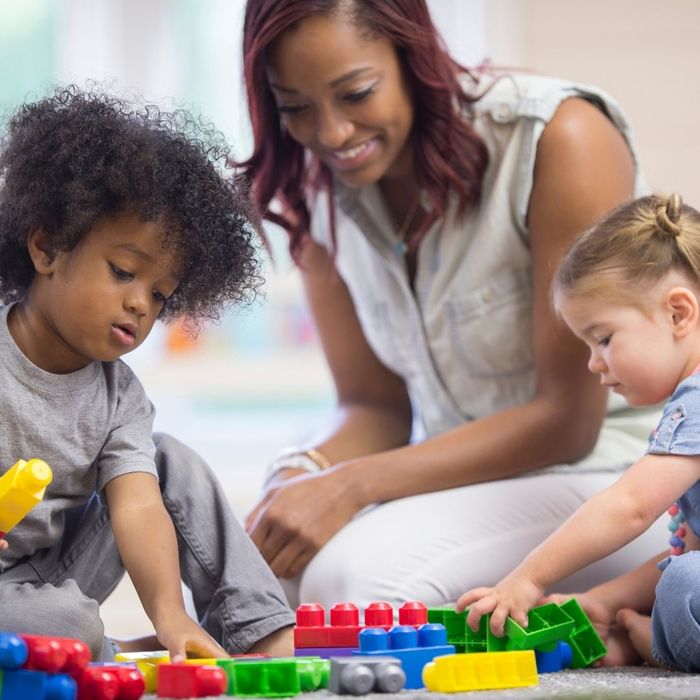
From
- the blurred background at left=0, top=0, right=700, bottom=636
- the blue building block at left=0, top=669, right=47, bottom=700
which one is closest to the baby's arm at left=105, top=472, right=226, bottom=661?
the blue building block at left=0, top=669, right=47, bottom=700

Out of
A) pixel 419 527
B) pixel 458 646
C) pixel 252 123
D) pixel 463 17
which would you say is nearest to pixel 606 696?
pixel 458 646

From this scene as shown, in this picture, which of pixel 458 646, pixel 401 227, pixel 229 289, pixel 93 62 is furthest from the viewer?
pixel 93 62

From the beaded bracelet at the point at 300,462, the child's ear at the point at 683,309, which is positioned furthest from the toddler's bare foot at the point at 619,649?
the beaded bracelet at the point at 300,462

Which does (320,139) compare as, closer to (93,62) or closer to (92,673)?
(92,673)

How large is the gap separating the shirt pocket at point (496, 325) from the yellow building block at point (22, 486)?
33.4 inches

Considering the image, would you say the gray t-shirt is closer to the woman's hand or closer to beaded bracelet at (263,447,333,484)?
the woman's hand

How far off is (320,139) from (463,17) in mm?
1576

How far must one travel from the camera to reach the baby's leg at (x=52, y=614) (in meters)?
1.05

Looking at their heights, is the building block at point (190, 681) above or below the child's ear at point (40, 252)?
below

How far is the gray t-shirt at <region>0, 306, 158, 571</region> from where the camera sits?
1.16 metres

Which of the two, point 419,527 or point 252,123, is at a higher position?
point 252,123

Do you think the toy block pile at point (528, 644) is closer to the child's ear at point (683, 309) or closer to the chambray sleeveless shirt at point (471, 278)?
the child's ear at point (683, 309)

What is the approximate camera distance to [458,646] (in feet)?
3.86

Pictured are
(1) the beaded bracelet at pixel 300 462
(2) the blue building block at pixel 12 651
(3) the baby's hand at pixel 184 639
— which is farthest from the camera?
(1) the beaded bracelet at pixel 300 462
